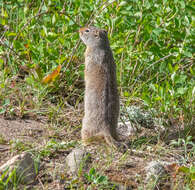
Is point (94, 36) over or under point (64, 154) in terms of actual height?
over

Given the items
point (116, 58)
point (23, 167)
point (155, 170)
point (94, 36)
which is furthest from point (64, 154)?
point (116, 58)

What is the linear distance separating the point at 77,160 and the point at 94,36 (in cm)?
162

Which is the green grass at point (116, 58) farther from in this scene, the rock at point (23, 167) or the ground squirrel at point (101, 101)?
the rock at point (23, 167)

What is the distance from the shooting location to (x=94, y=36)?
440 centimetres

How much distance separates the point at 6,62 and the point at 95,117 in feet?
5.13

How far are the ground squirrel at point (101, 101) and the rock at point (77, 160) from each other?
0.40 m

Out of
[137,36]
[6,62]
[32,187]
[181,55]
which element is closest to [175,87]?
[181,55]

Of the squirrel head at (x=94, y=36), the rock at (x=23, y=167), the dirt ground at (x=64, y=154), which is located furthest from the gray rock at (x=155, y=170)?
the squirrel head at (x=94, y=36)

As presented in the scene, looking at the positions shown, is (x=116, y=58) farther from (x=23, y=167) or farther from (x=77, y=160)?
(x=23, y=167)

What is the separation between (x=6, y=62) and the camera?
191 inches

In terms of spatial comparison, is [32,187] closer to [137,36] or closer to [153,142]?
[153,142]

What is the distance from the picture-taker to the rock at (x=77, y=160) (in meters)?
3.20

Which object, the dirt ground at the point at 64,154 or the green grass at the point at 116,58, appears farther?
the green grass at the point at 116,58

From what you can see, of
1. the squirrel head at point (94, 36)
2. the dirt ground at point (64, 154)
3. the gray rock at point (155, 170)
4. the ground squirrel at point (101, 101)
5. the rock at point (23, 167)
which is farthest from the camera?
the squirrel head at point (94, 36)
